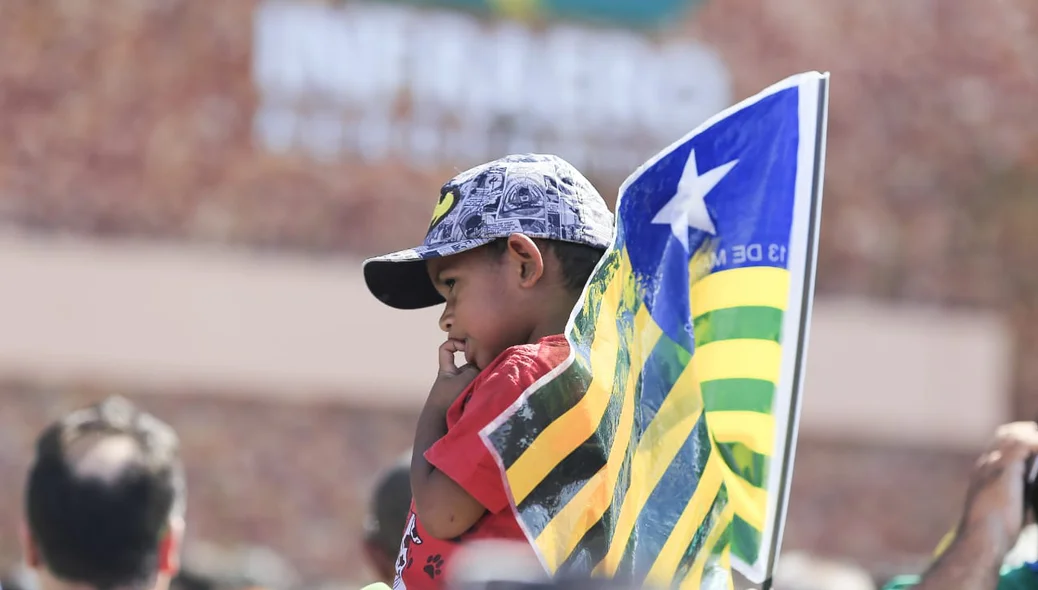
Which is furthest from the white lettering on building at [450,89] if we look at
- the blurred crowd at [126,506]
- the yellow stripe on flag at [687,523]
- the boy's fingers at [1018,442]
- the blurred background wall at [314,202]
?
the yellow stripe on flag at [687,523]

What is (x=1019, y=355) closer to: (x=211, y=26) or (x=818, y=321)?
(x=818, y=321)

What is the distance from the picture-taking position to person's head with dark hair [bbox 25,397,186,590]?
3365mm

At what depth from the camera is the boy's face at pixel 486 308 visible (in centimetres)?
250

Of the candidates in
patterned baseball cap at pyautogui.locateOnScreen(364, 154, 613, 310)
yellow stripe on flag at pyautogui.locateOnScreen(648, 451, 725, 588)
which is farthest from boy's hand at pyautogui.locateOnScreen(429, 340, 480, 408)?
yellow stripe on flag at pyautogui.locateOnScreen(648, 451, 725, 588)

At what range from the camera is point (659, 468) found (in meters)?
2.57

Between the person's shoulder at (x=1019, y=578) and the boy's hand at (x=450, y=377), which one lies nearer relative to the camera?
the boy's hand at (x=450, y=377)

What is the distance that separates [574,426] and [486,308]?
1.07 feet

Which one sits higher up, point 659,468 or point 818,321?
point 659,468

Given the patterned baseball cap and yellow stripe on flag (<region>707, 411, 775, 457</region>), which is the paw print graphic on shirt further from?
yellow stripe on flag (<region>707, 411, 775, 457</region>)

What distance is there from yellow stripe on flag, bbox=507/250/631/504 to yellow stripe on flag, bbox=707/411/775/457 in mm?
528

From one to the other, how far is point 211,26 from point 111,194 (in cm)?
136

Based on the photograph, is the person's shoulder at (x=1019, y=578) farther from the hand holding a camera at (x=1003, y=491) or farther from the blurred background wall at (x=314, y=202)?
the blurred background wall at (x=314, y=202)

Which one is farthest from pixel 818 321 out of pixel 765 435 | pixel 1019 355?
pixel 765 435

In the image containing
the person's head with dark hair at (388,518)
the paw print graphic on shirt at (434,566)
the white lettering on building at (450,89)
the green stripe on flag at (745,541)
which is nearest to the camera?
the paw print graphic on shirt at (434,566)
